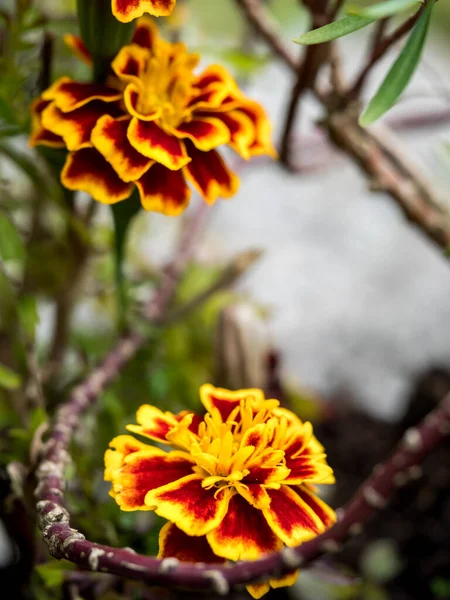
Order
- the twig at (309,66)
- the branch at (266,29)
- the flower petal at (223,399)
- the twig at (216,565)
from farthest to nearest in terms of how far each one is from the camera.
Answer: the branch at (266,29)
the twig at (309,66)
the flower petal at (223,399)
the twig at (216,565)

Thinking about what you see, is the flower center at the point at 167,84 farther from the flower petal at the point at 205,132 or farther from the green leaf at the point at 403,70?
the green leaf at the point at 403,70

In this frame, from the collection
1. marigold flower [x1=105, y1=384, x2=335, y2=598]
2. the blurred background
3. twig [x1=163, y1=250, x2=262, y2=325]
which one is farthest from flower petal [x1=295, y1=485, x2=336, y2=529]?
twig [x1=163, y1=250, x2=262, y2=325]

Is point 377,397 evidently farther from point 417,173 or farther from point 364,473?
point 417,173

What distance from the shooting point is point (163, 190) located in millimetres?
361

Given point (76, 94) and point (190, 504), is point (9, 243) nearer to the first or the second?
point (76, 94)

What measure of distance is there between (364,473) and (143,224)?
0.46m

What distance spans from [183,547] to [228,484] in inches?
1.3

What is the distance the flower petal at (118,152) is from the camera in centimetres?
34

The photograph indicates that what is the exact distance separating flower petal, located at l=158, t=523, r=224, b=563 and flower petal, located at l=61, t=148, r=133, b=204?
177 mm

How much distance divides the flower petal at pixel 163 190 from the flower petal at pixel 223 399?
102 mm

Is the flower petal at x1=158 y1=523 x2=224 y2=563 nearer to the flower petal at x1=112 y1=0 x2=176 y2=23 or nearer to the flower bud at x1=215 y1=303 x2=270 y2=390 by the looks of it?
the flower petal at x1=112 y1=0 x2=176 y2=23

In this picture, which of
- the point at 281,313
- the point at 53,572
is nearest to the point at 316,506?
the point at 53,572

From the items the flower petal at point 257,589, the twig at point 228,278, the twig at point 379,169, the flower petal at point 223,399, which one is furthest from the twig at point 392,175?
the flower petal at point 257,589

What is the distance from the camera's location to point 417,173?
1.96 ft
